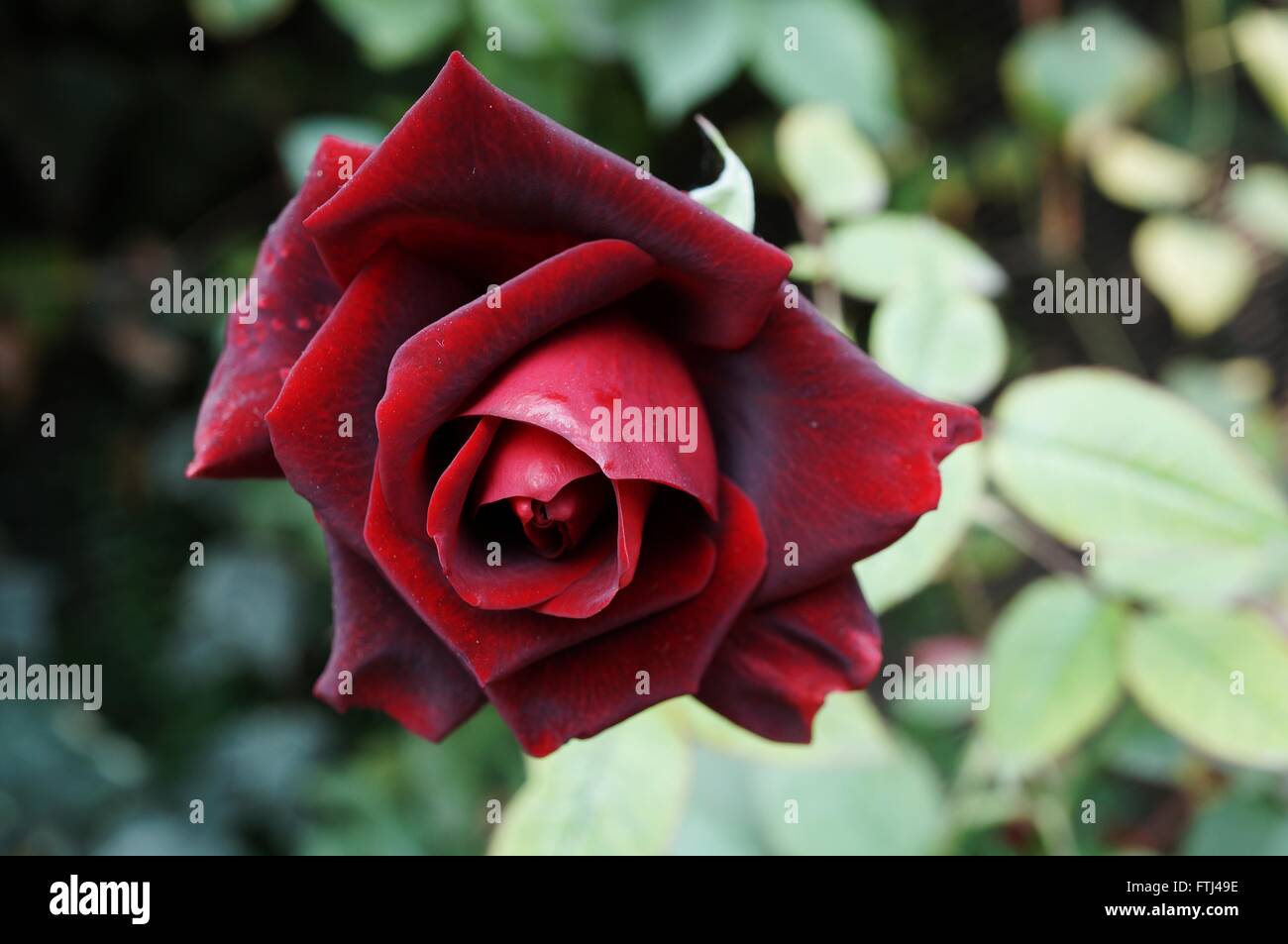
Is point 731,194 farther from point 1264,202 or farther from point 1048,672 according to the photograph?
point 1264,202

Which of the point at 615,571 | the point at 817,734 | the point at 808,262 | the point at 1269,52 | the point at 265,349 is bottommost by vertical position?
the point at 817,734

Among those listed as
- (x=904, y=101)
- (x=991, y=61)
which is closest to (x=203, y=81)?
(x=904, y=101)

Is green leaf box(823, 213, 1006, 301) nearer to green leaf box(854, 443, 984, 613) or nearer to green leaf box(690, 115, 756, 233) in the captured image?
green leaf box(854, 443, 984, 613)

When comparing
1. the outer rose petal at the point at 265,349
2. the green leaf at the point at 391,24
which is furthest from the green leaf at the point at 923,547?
the green leaf at the point at 391,24

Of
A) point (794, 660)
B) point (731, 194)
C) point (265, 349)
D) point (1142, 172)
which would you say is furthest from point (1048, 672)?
point (1142, 172)

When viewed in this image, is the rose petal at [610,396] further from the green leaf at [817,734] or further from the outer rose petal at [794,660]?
the green leaf at [817,734]

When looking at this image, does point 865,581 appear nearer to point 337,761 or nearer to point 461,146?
point 461,146

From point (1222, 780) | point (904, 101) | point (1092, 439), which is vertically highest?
point (904, 101)
